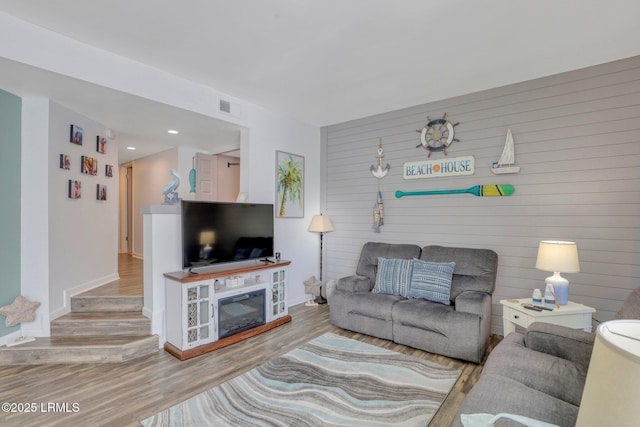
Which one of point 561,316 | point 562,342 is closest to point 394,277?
point 561,316

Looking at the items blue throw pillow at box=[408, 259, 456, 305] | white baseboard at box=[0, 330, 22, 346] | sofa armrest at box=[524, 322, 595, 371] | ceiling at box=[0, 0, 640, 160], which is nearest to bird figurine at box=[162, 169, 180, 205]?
ceiling at box=[0, 0, 640, 160]

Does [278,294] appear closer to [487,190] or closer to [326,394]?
[326,394]

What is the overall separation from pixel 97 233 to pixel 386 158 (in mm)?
3948

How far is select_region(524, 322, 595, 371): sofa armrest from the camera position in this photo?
185cm

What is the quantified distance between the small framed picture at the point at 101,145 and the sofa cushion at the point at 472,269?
175 inches

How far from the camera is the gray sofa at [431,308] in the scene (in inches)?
111

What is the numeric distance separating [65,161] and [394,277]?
388 cm

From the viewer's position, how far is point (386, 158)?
14.1 feet

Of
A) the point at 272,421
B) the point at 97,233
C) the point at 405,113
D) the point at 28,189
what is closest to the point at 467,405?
the point at 272,421

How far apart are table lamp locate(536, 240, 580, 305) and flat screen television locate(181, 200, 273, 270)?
286 cm

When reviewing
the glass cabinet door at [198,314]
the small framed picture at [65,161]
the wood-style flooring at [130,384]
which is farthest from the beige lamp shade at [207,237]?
the small framed picture at [65,161]

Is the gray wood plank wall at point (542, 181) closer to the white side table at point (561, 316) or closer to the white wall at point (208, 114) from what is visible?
the white side table at point (561, 316)

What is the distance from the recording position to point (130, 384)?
2436 mm

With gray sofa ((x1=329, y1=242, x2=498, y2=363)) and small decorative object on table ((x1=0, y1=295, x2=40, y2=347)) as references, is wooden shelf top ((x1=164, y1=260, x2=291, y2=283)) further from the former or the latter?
small decorative object on table ((x1=0, y1=295, x2=40, y2=347))
